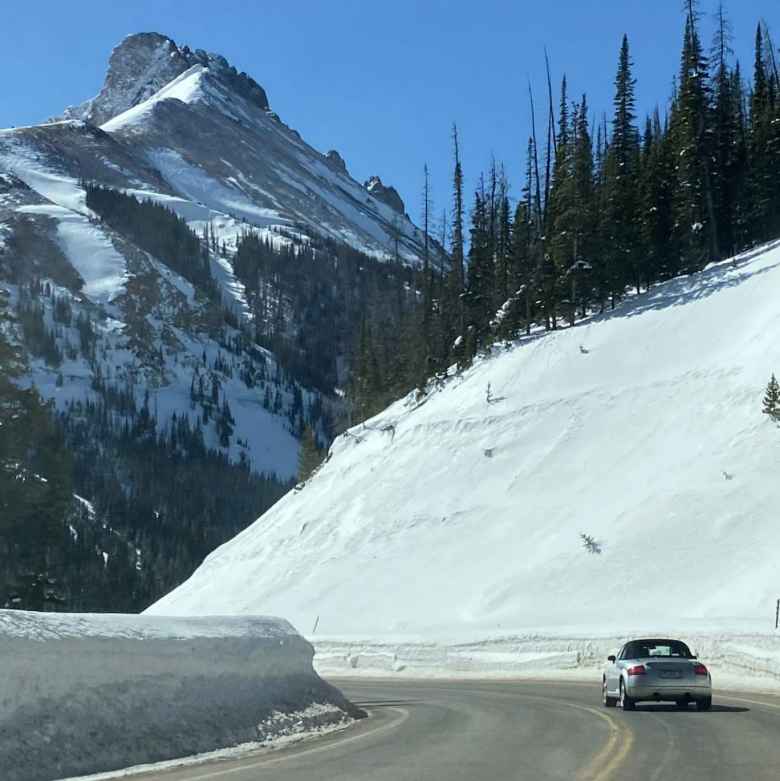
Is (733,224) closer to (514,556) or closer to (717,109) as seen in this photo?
(717,109)

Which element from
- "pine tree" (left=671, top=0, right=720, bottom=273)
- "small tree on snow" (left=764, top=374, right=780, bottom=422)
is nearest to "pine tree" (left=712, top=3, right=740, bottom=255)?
"pine tree" (left=671, top=0, right=720, bottom=273)

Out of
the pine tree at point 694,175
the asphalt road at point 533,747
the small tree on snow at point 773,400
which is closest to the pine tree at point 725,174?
the pine tree at point 694,175

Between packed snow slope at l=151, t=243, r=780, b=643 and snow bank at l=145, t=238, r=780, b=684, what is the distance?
99 millimetres

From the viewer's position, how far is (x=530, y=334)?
63688mm

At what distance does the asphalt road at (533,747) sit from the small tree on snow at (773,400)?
2242cm

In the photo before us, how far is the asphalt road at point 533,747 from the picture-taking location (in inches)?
481

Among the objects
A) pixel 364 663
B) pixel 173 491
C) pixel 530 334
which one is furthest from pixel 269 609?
pixel 173 491

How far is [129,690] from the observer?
13930mm

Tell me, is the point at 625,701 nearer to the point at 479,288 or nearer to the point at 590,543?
the point at 590,543

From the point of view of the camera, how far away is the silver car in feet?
68.3

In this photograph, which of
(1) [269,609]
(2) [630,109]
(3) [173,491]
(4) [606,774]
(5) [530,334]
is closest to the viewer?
(4) [606,774]

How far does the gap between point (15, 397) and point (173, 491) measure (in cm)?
15120

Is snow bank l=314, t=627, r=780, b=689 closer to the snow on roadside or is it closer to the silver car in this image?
the silver car

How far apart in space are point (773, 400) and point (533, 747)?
31910 millimetres
